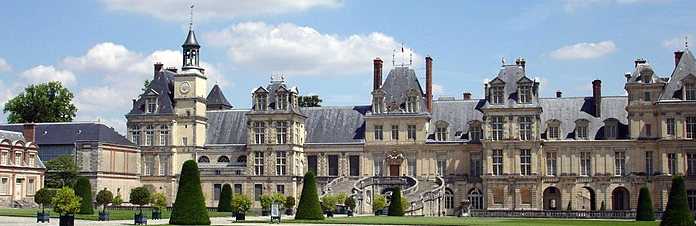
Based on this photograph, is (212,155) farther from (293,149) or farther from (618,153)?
(618,153)

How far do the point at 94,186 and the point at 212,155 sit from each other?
908 centimetres

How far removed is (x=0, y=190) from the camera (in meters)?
59.6

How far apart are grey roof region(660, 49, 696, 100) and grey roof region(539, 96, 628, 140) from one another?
3.61m

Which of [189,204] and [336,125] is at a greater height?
[336,125]

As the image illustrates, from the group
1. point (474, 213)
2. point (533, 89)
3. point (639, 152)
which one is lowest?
point (474, 213)

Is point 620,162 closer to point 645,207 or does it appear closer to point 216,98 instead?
point 645,207

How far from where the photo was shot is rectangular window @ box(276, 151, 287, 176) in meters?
67.7

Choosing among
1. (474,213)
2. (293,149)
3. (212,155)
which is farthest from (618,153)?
(212,155)

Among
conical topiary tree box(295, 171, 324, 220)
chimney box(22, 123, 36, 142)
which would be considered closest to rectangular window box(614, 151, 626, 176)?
conical topiary tree box(295, 171, 324, 220)

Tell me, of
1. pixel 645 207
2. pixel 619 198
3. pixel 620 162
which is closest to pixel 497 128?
pixel 620 162

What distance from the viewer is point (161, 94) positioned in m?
70.6

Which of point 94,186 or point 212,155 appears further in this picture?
point 212,155

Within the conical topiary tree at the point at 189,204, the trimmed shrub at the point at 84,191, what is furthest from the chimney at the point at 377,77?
the conical topiary tree at the point at 189,204

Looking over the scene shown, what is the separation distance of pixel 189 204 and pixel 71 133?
34.9 metres
